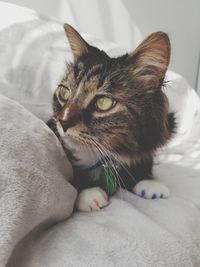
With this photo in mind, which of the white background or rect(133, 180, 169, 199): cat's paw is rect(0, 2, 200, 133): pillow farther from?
rect(133, 180, 169, 199): cat's paw

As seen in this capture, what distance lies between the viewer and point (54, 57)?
1558 millimetres

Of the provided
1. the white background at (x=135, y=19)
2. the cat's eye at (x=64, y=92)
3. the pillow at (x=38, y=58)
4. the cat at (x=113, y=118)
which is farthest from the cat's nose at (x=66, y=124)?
the white background at (x=135, y=19)

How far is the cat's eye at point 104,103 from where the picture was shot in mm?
958

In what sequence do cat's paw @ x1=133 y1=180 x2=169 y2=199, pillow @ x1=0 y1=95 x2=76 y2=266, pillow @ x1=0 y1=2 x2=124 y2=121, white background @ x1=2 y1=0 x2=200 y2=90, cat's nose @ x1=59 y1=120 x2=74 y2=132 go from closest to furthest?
pillow @ x1=0 y1=95 x2=76 y2=266, cat's nose @ x1=59 y1=120 x2=74 y2=132, cat's paw @ x1=133 y1=180 x2=169 y2=199, pillow @ x1=0 y1=2 x2=124 y2=121, white background @ x1=2 y1=0 x2=200 y2=90

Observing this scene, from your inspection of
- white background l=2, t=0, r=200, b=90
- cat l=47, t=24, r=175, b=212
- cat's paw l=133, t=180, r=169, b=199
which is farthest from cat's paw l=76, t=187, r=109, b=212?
white background l=2, t=0, r=200, b=90

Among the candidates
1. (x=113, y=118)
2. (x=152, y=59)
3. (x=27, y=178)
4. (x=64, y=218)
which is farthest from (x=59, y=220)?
(x=152, y=59)

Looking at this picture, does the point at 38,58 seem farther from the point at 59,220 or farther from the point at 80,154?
the point at 59,220

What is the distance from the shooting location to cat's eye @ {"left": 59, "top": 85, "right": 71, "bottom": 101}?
103 centimetres

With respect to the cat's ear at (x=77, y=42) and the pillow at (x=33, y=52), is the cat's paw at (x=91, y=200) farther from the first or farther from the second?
the pillow at (x=33, y=52)

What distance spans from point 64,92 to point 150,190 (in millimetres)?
335

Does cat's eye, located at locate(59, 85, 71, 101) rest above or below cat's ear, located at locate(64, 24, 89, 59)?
below

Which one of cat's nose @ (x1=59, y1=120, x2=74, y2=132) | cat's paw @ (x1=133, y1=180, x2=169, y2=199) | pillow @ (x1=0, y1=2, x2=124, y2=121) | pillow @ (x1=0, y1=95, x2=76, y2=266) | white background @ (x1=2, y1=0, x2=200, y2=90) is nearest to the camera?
pillow @ (x1=0, y1=95, x2=76, y2=266)

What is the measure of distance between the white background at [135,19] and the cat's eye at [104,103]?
1043mm

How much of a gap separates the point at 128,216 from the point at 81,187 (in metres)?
0.18
